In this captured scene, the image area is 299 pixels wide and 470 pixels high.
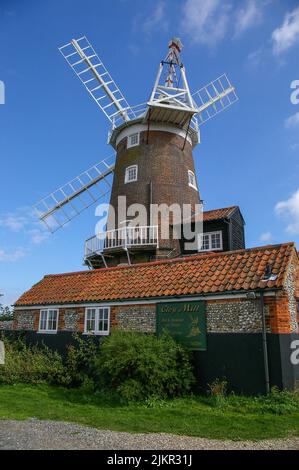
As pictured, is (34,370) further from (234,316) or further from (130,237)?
(130,237)

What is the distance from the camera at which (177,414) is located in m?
9.45

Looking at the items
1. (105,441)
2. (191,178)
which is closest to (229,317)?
(105,441)

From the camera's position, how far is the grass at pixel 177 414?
8.05m

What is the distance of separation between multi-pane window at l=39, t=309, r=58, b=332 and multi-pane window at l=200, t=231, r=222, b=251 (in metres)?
9.22

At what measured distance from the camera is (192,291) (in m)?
12.4

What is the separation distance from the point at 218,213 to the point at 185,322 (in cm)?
1107

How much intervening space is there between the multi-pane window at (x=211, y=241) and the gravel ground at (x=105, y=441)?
48.3ft

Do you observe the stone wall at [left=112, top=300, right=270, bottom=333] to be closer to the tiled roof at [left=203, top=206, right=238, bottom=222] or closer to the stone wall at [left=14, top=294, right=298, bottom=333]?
the stone wall at [left=14, top=294, right=298, bottom=333]

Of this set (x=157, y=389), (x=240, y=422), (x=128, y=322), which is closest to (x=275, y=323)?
(x=240, y=422)

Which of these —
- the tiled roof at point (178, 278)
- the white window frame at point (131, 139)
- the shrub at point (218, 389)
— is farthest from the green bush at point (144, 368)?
the white window frame at point (131, 139)

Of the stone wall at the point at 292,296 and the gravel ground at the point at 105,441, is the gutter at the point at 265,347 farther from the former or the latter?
the gravel ground at the point at 105,441

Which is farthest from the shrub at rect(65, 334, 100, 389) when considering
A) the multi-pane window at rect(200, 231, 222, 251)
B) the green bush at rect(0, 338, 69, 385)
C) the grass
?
the multi-pane window at rect(200, 231, 222, 251)

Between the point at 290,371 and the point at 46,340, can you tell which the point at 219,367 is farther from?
the point at 46,340

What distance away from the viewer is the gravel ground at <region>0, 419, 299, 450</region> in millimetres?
6945
